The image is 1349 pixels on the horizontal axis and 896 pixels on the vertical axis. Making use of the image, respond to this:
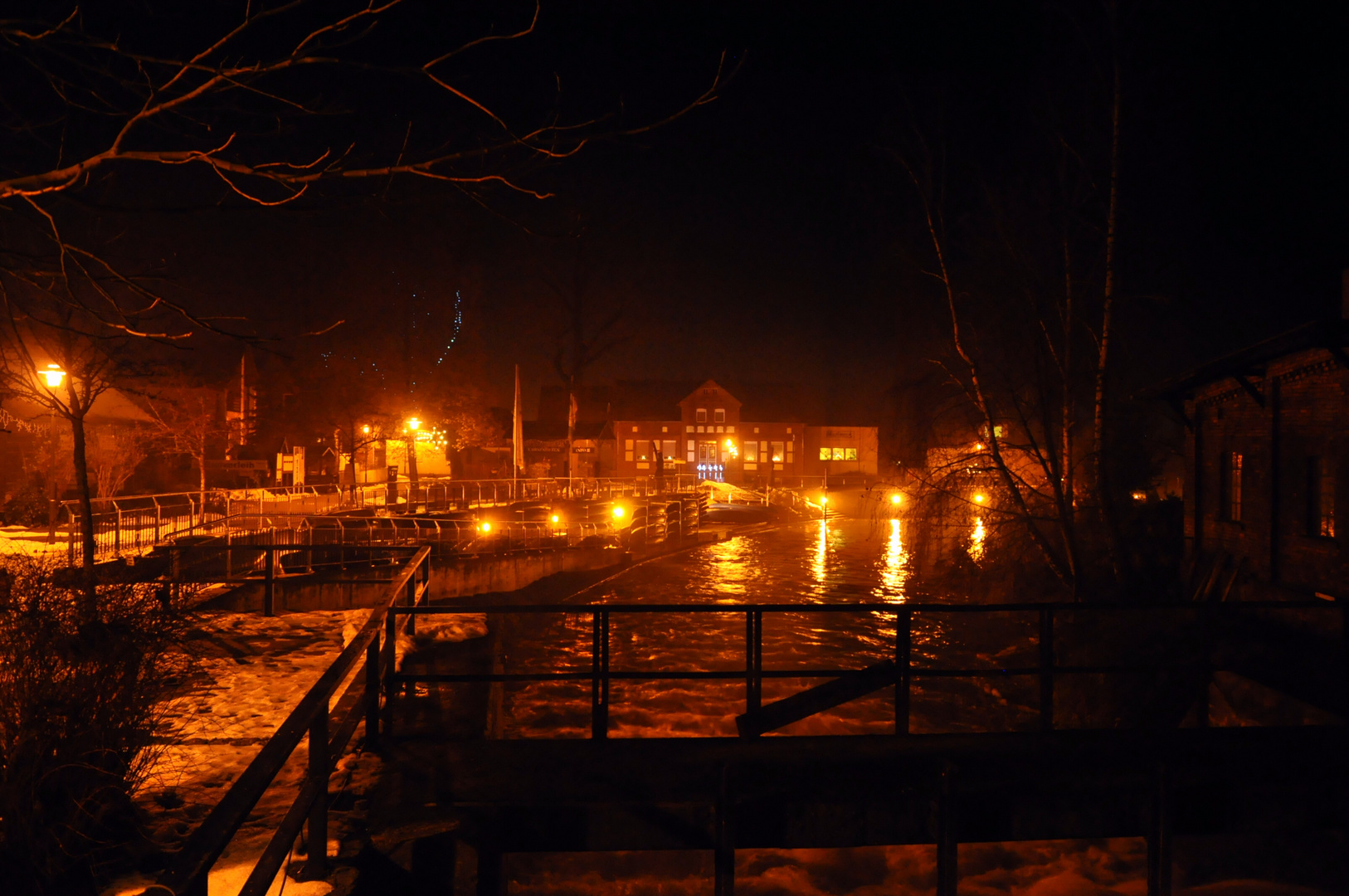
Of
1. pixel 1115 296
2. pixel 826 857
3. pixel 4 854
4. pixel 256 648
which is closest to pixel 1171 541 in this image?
pixel 1115 296

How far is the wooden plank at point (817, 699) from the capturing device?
611 cm

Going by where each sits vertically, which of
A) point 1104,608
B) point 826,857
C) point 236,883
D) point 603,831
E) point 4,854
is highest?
point 1104,608

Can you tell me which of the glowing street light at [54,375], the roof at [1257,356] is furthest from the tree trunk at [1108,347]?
the glowing street light at [54,375]

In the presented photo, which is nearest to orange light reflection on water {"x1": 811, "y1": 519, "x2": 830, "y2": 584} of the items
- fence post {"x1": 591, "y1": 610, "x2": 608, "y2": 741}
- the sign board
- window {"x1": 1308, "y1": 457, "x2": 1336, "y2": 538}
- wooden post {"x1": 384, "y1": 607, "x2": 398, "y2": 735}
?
window {"x1": 1308, "y1": 457, "x2": 1336, "y2": 538}

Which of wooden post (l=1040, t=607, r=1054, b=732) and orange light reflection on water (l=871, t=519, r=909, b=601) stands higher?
wooden post (l=1040, t=607, r=1054, b=732)

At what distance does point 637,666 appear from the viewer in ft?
46.1

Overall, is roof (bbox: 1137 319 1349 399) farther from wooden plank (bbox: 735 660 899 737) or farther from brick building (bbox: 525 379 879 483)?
brick building (bbox: 525 379 879 483)

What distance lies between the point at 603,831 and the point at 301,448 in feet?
114

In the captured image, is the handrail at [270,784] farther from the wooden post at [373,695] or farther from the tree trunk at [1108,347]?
the tree trunk at [1108,347]

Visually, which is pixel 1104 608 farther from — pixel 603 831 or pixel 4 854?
pixel 4 854

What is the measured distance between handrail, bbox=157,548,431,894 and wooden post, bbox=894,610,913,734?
3.83m

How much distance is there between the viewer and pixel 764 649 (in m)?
14.9

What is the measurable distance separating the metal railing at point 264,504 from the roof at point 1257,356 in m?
16.3

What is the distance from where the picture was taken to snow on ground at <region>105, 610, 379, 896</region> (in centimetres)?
433
